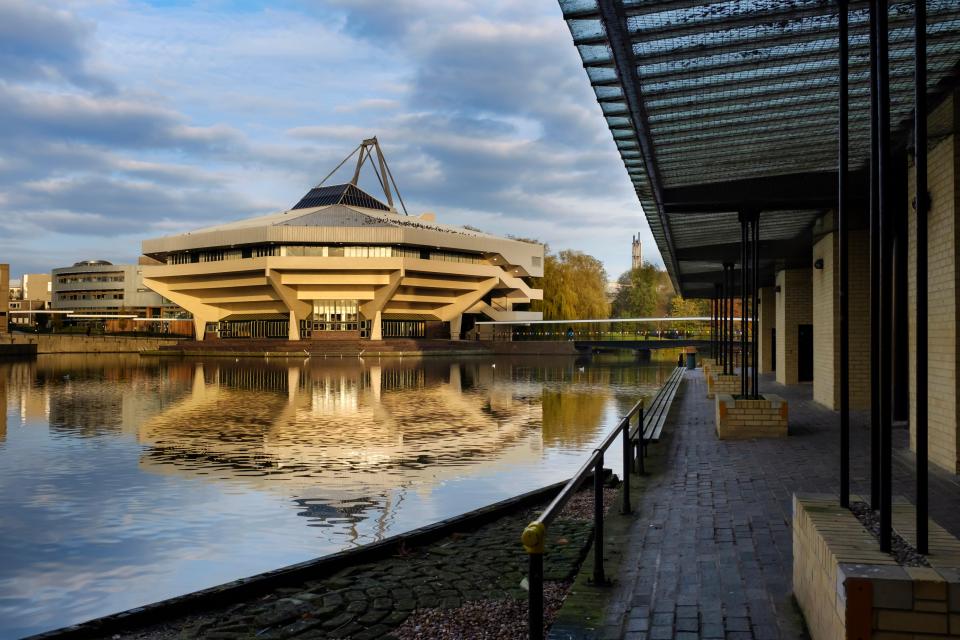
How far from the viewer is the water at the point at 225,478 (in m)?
7.54

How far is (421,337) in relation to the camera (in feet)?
302

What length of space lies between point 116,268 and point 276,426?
12388 centimetres

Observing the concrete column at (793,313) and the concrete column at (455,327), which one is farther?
the concrete column at (455,327)

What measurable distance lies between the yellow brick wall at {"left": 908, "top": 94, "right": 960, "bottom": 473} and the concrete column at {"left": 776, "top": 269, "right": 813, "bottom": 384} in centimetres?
1637

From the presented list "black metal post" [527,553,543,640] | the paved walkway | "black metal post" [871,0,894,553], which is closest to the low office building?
the paved walkway

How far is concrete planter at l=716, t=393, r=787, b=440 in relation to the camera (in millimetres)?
13078

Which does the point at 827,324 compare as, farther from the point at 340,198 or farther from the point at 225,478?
the point at 340,198

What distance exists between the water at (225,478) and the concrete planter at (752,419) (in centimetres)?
198

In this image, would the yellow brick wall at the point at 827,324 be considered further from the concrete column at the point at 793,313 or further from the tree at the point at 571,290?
the tree at the point at 571,290

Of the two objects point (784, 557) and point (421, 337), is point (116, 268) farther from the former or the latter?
point (784, 557)

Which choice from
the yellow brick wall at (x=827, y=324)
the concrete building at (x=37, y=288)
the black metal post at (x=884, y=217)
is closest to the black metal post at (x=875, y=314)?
the black metal post at (x=884, y=217)

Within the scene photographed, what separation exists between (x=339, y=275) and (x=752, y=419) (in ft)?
233

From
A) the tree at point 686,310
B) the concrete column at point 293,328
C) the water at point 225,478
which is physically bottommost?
the water at point 225,478

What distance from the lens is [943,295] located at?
9.73 metres
